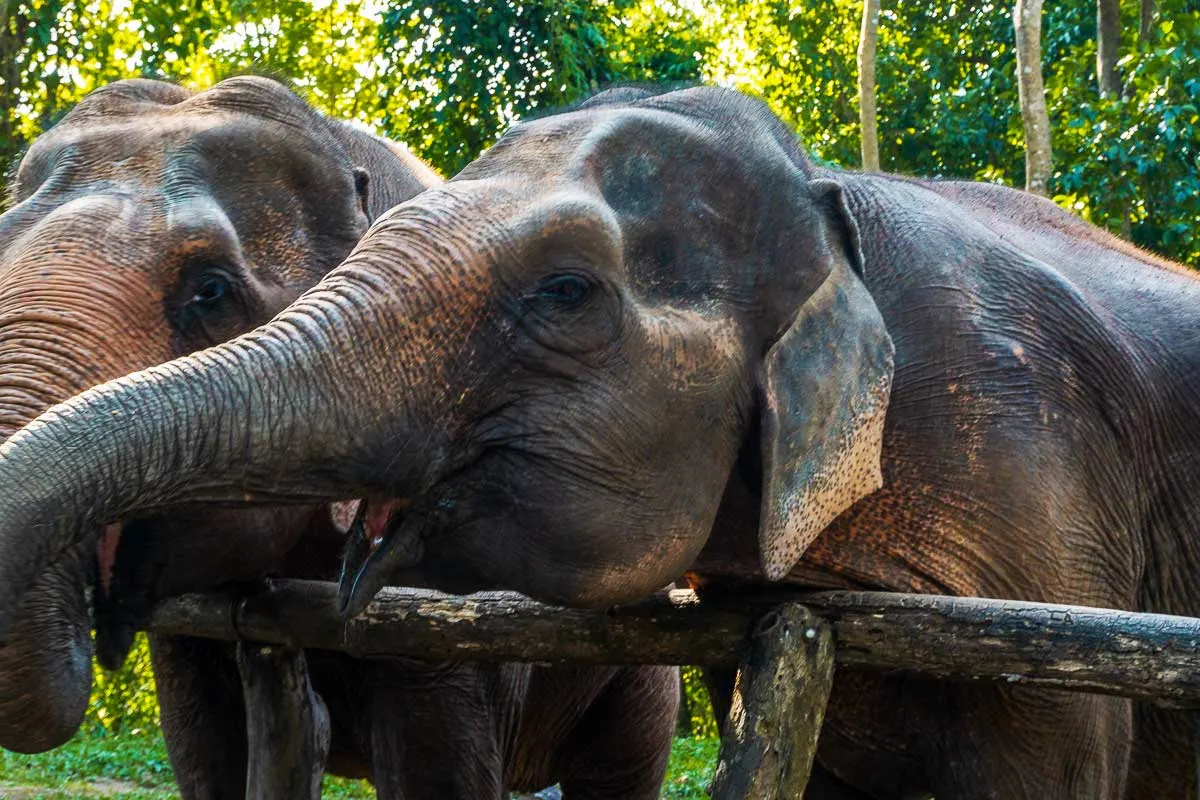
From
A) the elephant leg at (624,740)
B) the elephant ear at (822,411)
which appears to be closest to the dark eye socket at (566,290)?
the elephant ear at (822,411)

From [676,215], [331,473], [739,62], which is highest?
A: [676,215]

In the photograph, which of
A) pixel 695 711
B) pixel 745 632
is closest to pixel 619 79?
pixel 745 632

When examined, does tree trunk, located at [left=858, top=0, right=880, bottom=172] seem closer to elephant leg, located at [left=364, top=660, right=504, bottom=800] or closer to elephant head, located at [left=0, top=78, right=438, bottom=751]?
elephant head, located at [left=0, top=78, right=438, bottom=751]

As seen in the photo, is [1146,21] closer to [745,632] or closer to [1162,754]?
[1162,754]

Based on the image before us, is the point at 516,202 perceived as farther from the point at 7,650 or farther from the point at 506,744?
the point at 506,744

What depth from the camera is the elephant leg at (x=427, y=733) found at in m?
4.32

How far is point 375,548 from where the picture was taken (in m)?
2.98

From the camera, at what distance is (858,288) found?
10.7 feet

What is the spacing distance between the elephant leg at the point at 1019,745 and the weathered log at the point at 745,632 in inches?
14.6

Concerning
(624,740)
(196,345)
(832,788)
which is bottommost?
(624,740)

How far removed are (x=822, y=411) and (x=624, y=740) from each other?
2.73 metres

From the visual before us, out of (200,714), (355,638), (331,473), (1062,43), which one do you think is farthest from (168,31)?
(331,473)

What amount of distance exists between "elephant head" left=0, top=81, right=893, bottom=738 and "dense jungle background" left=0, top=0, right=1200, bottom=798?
543 mm

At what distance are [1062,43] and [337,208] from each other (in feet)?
40.0
